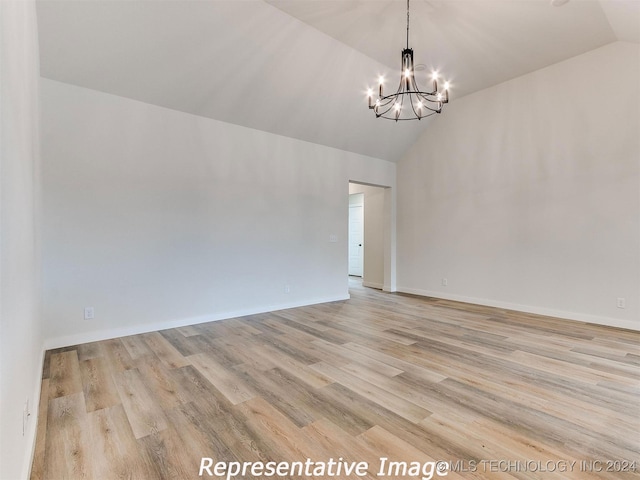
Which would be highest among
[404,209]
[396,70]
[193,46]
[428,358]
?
[396,70]

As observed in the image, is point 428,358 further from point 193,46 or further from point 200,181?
point 193,46

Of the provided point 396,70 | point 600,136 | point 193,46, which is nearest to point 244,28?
point 193,46

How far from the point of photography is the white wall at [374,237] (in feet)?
22.2

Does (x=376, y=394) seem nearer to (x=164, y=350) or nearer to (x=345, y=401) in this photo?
(x=345, y=401)

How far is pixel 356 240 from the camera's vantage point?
28.7ft

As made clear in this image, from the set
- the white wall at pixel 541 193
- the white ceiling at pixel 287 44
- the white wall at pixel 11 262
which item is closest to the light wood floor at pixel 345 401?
the white wall at pixel 11 262

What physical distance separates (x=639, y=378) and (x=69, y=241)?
207 inches

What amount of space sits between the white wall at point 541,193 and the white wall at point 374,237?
0.95m

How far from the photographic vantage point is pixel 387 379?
2.46 m

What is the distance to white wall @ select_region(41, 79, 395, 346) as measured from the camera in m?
3.21

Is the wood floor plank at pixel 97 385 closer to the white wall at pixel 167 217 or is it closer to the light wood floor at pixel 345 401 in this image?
the light wood floor at pixel 345 401

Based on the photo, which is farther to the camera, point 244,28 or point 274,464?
point 244,28

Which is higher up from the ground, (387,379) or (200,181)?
(200,181)

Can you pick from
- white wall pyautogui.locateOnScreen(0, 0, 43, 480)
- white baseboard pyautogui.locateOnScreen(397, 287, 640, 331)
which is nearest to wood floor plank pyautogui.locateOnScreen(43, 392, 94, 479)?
white wall pyautogui.locateOnScreen(0, 0, 43, 480)
